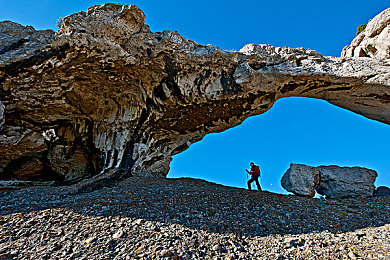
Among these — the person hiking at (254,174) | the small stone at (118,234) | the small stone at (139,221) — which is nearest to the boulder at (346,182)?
the person hiking at (254,174)

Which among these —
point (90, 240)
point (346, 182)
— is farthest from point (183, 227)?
point (346, 182)

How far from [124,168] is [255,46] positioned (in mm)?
12249

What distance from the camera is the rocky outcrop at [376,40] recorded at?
45.2ft

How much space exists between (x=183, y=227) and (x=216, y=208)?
83.9 inches

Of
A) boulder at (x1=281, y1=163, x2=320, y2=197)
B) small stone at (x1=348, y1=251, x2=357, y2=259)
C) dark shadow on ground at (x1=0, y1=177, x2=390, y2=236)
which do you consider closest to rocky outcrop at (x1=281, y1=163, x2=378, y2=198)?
boulder at (x1=281, y1=163, x2=320, y2=197)

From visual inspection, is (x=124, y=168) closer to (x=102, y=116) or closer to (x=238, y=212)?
(x=102, y=116)

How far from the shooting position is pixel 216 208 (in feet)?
26.8

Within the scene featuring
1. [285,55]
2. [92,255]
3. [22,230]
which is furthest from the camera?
[285,55]

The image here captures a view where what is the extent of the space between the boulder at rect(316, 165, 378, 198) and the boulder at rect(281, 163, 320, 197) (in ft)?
1.77

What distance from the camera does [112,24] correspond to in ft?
41.0

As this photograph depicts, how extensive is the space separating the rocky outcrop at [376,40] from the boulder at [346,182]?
766 centimetres

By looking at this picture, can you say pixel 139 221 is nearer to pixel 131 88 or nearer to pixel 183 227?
pixel 183 227

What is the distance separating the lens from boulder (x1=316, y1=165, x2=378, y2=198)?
13407 mm

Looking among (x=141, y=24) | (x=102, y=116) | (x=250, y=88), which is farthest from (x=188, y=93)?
(x=102, y=116)
